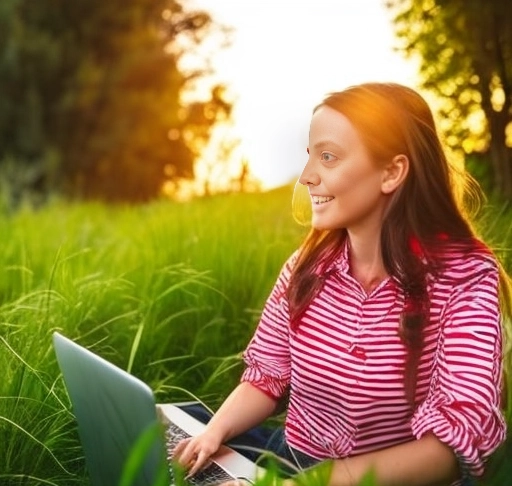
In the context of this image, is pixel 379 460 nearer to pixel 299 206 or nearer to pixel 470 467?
pixel 470 467

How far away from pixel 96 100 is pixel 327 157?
38.3ft

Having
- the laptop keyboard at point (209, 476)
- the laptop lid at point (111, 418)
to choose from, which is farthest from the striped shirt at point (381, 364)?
the laptop lid at point (111, 418)

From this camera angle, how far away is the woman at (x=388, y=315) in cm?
176

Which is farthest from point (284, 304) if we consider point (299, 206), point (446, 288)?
point (446, 288)

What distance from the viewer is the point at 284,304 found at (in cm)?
215

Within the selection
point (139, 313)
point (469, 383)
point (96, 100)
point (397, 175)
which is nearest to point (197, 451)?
point (469, 383)

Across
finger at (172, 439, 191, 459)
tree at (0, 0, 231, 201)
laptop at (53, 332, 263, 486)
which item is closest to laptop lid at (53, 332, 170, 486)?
laptop at (53, 332, 263, 486)

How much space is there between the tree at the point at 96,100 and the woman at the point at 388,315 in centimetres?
1055

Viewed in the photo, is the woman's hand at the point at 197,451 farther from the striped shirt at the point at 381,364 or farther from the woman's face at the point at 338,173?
the woman's face at the point at 338,173

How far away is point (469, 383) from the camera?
1760 millimetres

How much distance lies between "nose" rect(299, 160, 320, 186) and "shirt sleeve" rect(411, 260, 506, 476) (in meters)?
0.32

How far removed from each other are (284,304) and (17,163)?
35.0 feet

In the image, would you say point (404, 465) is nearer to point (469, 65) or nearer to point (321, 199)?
point (321, 199)

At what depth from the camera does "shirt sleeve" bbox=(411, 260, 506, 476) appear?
1.74 metres
